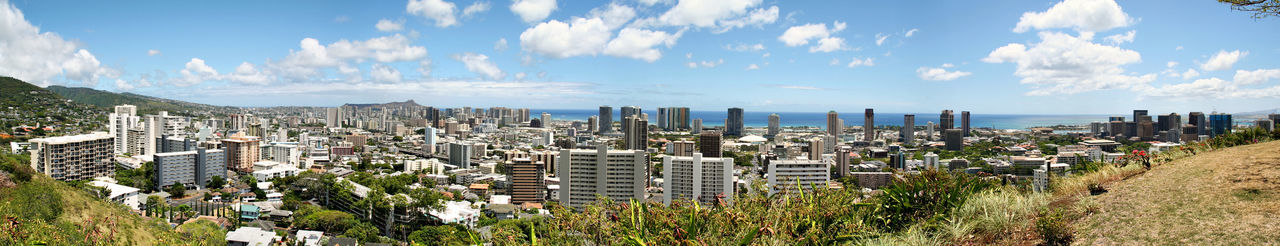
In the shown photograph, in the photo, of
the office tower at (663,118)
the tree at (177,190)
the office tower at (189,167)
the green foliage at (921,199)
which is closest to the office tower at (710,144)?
the tree at (177,190)

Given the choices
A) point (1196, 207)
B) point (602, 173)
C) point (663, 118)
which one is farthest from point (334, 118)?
point (1196, 207)

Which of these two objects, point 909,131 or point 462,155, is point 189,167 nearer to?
point 462,155

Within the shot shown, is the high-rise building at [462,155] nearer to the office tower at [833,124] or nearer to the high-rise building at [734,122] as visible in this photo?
the office tower at [833,124]

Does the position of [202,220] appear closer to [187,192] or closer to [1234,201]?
[187,192]

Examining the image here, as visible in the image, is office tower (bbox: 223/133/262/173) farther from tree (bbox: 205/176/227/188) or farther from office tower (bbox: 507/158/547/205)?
office tower (bbox: 507/158/547/205)

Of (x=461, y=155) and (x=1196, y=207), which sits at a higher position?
(x=1196, y=207)

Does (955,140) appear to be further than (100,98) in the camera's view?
No
